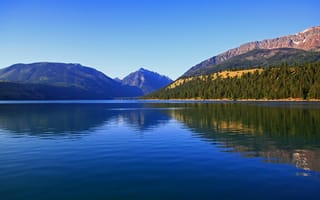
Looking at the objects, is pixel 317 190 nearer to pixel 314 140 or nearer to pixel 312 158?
pixel 312 158

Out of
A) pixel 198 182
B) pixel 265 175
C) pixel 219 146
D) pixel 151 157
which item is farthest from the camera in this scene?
pixel 219 146

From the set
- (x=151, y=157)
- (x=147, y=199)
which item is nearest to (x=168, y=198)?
(x=147, y=199)

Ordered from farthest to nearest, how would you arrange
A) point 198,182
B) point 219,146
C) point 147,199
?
point 219,146, point 198,182, point 147,199

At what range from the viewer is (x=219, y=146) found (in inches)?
1599

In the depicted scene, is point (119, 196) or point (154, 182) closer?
point (119, 196)

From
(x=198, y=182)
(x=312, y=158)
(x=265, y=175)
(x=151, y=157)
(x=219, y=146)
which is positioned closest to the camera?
(x=198, y=182)

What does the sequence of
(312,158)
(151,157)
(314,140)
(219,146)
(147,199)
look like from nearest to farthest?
(147,199)
(312,158)
(151,157)
(219,146)
(314,140)

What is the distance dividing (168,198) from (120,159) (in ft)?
47.3

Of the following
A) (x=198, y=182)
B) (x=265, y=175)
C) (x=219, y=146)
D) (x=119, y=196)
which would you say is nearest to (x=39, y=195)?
(x=119, y=196)

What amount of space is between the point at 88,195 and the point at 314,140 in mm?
37981

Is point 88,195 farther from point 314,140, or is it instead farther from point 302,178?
point 314,140

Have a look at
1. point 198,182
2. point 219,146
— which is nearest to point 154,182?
point 198,182

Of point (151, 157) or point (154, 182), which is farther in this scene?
point (151, 157)

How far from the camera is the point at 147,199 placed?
768 inches
